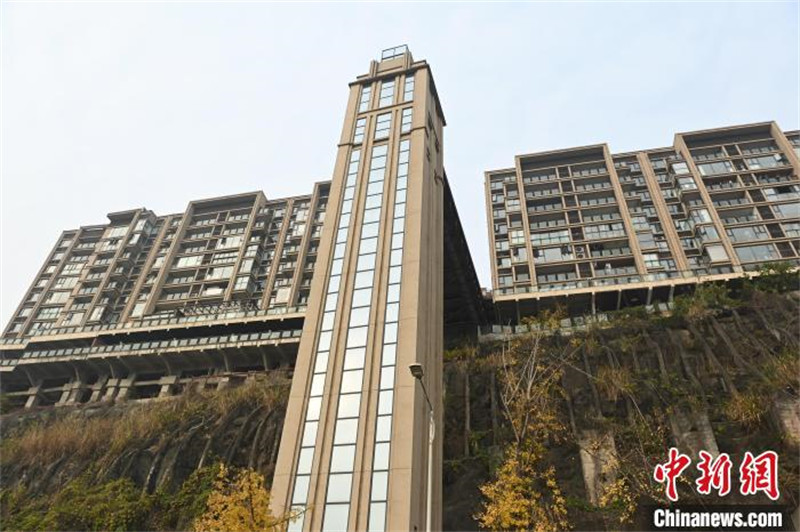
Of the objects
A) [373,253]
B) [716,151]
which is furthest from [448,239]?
[716,151]

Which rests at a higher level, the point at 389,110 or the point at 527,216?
the point at 527,216

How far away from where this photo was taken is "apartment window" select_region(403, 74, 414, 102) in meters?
46.8

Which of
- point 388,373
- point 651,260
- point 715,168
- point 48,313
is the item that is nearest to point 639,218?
point 651,260

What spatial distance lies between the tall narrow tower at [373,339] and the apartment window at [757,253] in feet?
128

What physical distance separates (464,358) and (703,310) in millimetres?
20342

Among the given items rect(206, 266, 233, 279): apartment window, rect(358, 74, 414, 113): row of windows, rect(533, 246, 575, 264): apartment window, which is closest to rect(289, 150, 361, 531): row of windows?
rect(358, 74, 414, 113): row of windows

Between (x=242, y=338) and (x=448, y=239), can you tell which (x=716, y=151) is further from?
(x=242, y=338)

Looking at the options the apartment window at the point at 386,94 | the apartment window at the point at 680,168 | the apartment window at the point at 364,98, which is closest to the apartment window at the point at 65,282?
the apartment window at the point at 364,98

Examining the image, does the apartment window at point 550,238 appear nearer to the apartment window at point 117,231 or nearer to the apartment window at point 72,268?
the apartment window at point 117,231

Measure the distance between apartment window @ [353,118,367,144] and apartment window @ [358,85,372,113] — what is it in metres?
1.56

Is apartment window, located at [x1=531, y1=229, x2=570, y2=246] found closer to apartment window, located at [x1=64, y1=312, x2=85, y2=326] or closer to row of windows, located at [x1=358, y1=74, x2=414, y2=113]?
row of windows, located at [x1=358, y1=74, x2=414, y2=113]

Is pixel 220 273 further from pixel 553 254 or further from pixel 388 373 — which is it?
pixel 388 373

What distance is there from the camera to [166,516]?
108 feet

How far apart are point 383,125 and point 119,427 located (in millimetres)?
32451
